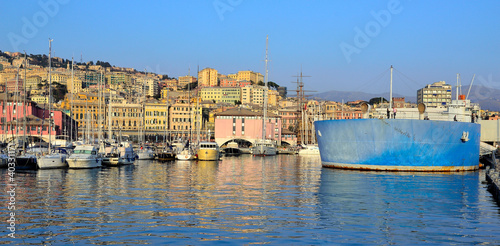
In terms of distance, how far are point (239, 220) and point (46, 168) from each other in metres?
32.5

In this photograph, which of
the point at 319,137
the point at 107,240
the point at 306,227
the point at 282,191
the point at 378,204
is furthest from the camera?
the point at 319,137

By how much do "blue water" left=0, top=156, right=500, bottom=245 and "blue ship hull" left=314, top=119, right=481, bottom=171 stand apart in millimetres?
8978

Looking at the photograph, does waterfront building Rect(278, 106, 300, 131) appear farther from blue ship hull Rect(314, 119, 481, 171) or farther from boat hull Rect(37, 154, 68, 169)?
boat hull Rect(37, 154, 68, 169)

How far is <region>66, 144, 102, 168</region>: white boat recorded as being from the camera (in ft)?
161

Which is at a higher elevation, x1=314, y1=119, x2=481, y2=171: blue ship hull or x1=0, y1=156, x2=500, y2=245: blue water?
x1=314, y1=119, x2=481, y2=171: blue ship hull

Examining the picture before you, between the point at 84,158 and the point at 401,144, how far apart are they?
88.9 ft

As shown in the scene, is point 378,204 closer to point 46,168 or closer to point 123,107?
point 46,168

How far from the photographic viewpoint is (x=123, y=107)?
573 ft

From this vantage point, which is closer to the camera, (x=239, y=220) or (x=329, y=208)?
(x=239, y=220)

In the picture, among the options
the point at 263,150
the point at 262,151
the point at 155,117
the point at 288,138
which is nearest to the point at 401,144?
the point at 262,151

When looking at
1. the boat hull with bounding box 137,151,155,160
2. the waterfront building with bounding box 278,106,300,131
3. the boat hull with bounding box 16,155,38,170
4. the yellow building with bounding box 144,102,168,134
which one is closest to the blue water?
the boat hull with bounding box 16,155,38,170

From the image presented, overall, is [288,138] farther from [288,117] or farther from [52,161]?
[52,161]

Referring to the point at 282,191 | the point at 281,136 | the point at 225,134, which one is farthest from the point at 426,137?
the point at 281,136

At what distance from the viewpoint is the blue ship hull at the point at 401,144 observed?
45281 millimetres
